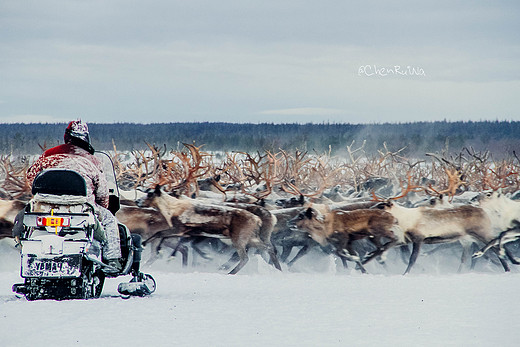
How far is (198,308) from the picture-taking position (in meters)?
6.48

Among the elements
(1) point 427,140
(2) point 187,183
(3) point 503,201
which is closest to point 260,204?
(2) point 187,183

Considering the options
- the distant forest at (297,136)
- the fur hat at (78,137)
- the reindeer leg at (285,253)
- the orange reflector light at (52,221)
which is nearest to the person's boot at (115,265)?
the orange reflector light at (52,221)

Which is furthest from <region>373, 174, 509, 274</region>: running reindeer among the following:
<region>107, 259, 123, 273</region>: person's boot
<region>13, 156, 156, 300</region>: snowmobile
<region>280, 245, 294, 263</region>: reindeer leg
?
<region>13, 156, 156, 300</region>: snowmobile

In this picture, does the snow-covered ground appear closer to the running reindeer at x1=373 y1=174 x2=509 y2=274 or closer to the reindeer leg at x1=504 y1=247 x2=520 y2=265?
the running reindeer at x1=373 y1=174 x2=509 y2=274

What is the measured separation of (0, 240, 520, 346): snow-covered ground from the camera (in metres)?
5.27

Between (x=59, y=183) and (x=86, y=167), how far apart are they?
0.32 meters

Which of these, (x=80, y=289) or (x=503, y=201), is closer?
(x=80, y=289)

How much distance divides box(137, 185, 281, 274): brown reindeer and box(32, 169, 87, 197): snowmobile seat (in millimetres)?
4235

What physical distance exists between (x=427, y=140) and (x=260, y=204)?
53616 millimetres

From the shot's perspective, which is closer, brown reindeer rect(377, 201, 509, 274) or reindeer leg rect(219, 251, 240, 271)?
reindeer leg rect(219, 251, 240, 271)

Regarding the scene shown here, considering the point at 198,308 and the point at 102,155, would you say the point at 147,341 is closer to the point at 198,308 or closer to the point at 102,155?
the point at 198,308

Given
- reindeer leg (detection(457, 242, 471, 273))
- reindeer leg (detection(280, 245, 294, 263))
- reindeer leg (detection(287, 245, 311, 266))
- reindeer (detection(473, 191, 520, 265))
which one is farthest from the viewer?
reindeer leg (detection(457, 242, 471, 273))

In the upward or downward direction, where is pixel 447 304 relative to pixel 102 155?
downward

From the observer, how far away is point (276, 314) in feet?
20.6
